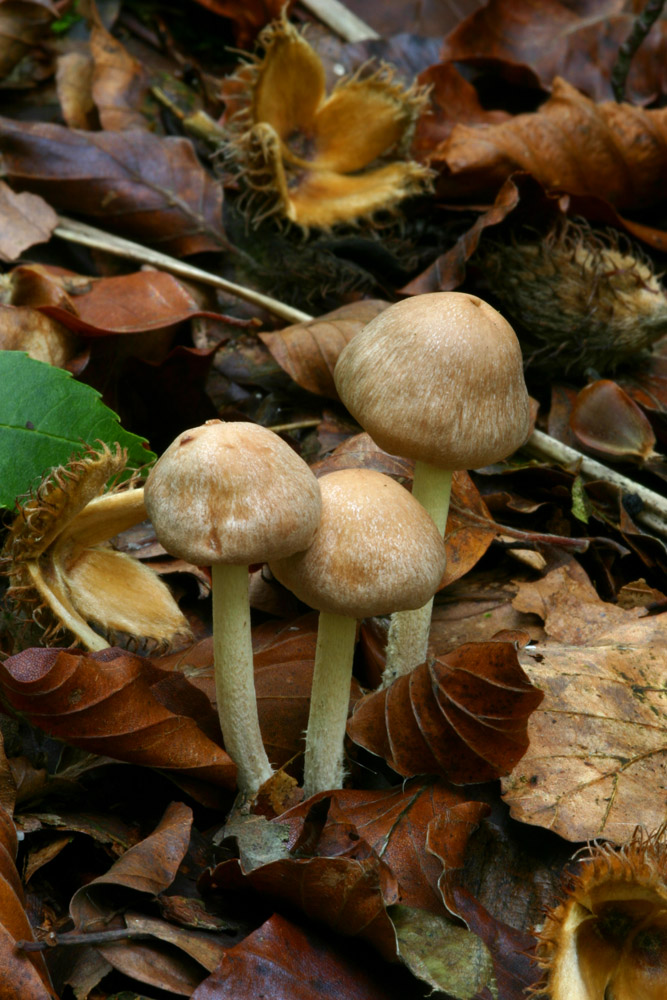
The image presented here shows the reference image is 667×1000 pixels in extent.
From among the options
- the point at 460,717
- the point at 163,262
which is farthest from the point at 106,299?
the point at 460,717

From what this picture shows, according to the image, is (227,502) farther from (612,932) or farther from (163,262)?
(163,262)

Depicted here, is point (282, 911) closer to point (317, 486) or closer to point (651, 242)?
point (317, 486)

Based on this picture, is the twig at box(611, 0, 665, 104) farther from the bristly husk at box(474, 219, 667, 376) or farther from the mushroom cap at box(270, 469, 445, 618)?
the mushroom cap at box(270, 469, 445, 618)

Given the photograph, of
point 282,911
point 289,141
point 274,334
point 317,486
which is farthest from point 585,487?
point 289,141

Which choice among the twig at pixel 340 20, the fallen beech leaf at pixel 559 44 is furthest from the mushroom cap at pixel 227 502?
the twig at pixel 340 20

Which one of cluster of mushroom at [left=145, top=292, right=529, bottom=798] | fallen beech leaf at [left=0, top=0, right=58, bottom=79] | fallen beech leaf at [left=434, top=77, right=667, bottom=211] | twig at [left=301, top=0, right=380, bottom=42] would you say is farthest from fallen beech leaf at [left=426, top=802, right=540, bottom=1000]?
twig at [left=301, top=0, right=380, bottom=42]

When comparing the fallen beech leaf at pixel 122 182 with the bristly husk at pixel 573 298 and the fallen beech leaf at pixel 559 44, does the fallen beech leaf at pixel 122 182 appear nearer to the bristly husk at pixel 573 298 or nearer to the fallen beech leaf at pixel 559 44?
the bristly husk at pixel 573 298

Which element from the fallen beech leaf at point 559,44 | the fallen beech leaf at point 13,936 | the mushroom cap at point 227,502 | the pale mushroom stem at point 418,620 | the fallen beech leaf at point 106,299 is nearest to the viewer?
the fallen beech leaf at point 13,936
